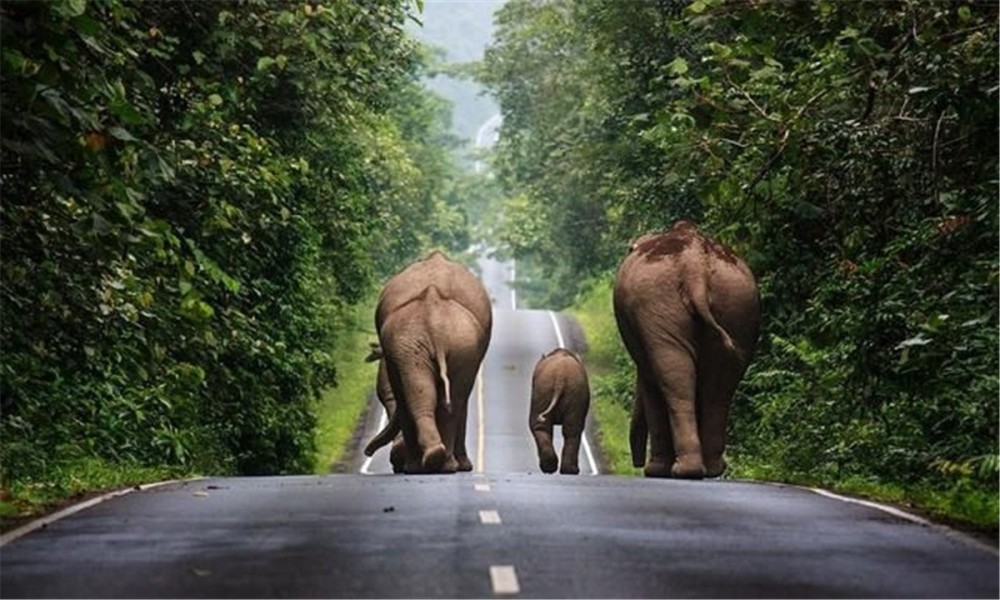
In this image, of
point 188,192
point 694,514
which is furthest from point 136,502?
point 188,192

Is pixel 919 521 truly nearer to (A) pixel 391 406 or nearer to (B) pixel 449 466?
(B) pixel 449 466

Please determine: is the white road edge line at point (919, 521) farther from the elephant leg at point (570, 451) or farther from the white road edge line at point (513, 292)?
the white road edge line at point (513, 292)

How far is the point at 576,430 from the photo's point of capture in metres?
35.8

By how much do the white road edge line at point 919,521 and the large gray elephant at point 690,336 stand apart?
16.6 feet

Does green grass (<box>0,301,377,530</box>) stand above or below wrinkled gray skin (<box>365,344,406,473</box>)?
below

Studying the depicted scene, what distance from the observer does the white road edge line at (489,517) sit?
46.6 ft

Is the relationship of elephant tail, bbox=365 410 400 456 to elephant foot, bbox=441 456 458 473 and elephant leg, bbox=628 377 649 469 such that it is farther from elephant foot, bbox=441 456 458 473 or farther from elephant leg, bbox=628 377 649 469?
elephant foot, bbox=441 456 458 473

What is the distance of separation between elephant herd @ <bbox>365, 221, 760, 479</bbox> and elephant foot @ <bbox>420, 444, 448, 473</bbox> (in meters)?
0.01

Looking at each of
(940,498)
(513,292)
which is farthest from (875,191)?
(513,292)

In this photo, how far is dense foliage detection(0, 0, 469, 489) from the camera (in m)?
15.6

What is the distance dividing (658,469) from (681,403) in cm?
97

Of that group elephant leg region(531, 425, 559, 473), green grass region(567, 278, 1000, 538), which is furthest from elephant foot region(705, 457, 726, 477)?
elephant leg region(531, 425, 559, 473)

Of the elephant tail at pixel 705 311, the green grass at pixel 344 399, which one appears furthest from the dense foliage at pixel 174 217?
the green grass at pixel 344 399

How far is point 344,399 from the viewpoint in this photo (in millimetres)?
61375
